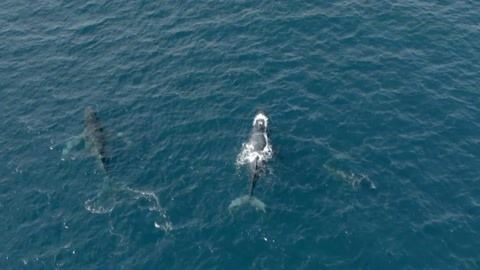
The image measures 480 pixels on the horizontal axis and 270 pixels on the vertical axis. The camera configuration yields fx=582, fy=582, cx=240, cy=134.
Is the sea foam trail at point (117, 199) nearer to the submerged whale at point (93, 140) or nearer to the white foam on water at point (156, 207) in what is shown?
the white foam on water at point (156, 207)

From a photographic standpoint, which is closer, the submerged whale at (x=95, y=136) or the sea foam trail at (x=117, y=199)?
the sea foam trail at (x=117, y=199)

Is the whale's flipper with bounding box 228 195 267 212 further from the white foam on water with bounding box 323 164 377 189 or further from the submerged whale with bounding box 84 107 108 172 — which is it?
the submerged whale with bounding box 84 107 108 172

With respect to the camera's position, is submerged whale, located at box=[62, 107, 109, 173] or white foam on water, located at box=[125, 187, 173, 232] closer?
white foam on water, located at box=[125, 187, 173, 232]

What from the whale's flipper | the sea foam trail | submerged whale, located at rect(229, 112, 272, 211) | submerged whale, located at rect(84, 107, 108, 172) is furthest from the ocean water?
submerged whale, located at rect(229, 112, 272, 211)

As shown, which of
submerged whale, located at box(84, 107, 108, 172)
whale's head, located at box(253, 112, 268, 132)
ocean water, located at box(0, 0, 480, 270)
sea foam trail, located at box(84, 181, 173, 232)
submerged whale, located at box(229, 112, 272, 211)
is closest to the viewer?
ocean water, located at box(0, 0, 480, 270)

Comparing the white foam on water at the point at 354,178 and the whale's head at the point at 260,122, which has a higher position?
the whale's head at the point at 260,122

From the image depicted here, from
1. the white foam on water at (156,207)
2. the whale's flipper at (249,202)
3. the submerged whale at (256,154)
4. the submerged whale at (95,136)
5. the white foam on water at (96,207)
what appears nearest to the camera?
the white foam on water at (156,207)

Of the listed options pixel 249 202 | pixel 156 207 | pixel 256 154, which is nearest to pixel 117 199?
pixel 156 207

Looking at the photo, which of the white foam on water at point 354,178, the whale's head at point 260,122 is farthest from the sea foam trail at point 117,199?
the white foam on water at point 354,178
